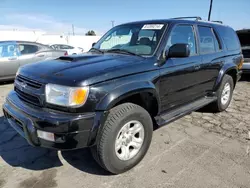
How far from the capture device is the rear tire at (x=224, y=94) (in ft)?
15.3

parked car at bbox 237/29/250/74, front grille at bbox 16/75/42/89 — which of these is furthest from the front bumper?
parked car at bbox 237/29/250/74

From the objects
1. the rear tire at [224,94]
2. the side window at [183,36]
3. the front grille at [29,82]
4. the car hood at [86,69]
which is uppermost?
the side window at [183,36]

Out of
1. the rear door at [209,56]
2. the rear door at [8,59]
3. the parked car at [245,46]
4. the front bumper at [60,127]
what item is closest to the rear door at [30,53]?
the rear door at [8,59]

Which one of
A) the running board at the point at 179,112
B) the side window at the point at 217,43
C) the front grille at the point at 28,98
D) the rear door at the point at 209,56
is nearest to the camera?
the front grille at the point at 28,98

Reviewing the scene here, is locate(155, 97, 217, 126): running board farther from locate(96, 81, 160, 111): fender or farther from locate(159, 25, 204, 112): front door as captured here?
locate(96, 81, 160, 111): fender

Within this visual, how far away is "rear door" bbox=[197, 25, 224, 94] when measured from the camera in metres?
3.99

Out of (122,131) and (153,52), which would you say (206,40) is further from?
(122,131)

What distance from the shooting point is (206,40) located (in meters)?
4.17

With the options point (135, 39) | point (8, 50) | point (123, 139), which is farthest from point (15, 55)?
point (123, 139)

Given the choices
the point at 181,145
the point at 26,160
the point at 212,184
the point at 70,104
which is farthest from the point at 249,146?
the point at 26,160

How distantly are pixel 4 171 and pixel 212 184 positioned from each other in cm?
254

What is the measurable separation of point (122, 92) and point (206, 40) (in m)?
2.51

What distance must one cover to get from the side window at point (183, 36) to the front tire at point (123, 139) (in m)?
1.23

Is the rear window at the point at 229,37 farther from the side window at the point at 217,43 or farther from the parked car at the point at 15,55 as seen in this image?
the parked car at the point at 15,55
